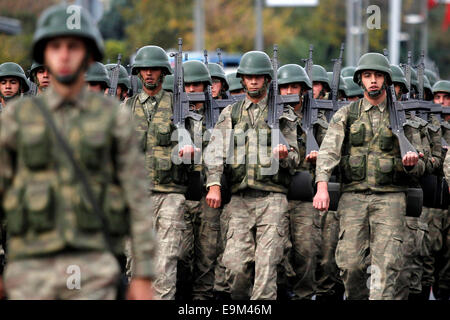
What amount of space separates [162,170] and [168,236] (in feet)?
2.16

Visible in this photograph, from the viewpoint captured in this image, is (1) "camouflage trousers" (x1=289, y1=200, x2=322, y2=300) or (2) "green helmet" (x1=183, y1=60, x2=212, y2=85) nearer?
(1) "camouflage trousers" (x1=289, y1=200, x2=322, y2=300)

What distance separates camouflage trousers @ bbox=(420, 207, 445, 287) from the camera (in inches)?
520

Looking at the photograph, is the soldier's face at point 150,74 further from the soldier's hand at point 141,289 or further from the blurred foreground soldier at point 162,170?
the soldier's hand at point 141,289

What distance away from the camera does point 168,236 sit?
34.4 feet

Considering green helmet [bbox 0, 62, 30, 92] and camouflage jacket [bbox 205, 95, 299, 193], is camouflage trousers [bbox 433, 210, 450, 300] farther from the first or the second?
green helmet [bbox 0, 62, 30, 92]

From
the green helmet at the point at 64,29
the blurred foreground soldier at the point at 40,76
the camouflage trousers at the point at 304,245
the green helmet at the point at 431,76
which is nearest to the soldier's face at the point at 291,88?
the camouflage trousers at the point at 304,245

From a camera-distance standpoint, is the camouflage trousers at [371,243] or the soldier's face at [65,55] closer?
the soldier's face at [65,55]

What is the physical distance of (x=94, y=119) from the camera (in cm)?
555

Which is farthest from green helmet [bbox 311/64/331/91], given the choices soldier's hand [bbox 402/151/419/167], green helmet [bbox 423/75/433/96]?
soldier's hand [bbox 402/151/419/167]

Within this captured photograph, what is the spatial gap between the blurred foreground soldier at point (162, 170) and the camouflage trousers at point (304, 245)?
125cm

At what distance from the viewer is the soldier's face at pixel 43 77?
38.0 feet

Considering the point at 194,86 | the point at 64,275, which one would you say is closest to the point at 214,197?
the point at 194,86
